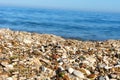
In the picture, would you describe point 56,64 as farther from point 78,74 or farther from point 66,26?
point 66,26

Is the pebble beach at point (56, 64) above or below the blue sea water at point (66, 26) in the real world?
above

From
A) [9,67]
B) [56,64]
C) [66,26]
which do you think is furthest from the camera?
[66,26]

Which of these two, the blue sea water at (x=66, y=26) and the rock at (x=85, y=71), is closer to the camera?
the rock at (x=85, y=71)

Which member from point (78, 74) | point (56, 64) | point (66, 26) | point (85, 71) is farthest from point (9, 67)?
point (66, 26)

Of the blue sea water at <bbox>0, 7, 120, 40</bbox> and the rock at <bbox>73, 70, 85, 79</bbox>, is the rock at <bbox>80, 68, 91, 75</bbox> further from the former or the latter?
the blue sea water at <bbox>0, 7, 120, 40</bbox>

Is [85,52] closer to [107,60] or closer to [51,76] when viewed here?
[107,60]

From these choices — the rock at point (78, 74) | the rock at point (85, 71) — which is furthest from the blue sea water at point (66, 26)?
the rock at point (78, 74)

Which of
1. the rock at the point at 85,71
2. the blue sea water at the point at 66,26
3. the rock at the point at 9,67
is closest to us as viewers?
the rock at the point at 9,67

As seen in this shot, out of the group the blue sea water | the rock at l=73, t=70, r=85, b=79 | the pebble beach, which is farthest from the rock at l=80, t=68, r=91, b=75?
the blue sea water

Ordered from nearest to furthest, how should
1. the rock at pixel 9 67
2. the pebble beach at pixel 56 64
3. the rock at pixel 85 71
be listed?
the pebble beach at pixel 56 64
the rock at pixel 9 67
the rock at pixel 85 71

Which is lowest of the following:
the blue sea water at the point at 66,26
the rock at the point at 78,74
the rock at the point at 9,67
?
the blue sea water at the point at 66,26

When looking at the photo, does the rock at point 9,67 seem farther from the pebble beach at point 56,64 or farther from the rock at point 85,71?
the rock at point 85,71

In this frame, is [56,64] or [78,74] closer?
[78,74]

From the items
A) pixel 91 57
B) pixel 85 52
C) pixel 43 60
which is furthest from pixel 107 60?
pixel 43 60
